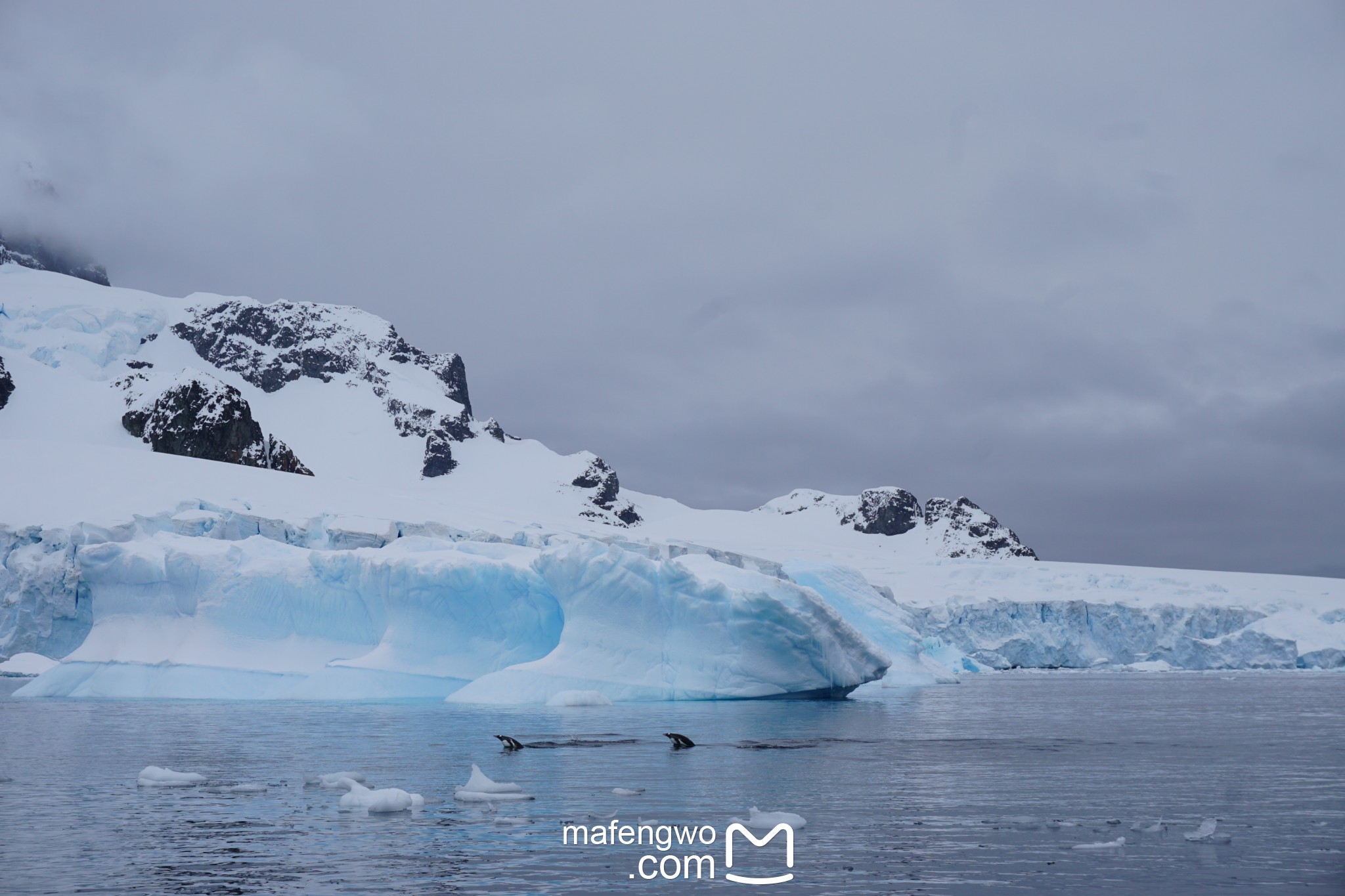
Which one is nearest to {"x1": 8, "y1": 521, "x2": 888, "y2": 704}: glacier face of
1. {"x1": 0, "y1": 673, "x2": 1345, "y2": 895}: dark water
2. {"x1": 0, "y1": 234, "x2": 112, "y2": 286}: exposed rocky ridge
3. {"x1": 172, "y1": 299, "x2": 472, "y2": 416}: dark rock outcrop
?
Result: {"x1": 0, "y1": 673, "x2": 1345, "y2": 895}: dark water

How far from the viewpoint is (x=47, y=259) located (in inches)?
3917

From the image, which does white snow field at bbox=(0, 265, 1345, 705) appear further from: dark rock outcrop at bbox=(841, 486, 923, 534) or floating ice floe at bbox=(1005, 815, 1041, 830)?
dark rock outcrop at bbox=(841, 486, 923, 534)

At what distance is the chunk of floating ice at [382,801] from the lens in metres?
9.62

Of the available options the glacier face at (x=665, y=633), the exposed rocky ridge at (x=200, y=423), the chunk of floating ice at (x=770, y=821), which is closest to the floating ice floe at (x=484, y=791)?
the chunk of floating ice at (x=770, y=821)

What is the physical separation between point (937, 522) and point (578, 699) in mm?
82076

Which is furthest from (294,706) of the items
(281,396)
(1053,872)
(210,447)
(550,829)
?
(281,396)

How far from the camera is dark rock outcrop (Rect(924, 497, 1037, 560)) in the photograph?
311 ft

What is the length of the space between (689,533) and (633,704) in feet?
205

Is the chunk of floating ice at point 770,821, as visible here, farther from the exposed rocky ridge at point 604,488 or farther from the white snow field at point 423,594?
the exposed rocky ridge at point 604,488

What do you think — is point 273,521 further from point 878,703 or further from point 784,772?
point 784,772

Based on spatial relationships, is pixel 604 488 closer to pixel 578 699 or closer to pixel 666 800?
pixel 578 699

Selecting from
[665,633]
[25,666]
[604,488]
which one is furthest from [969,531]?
[25,666]

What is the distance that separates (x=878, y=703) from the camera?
24938mm

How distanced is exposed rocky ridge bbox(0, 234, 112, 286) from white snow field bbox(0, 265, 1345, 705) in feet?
76.7
